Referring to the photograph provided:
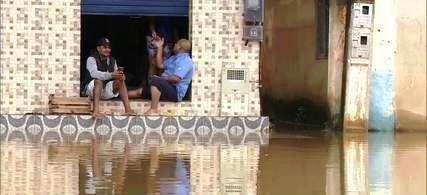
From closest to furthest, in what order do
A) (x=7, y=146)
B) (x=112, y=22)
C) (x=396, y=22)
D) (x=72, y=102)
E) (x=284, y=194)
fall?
(x=284, y=194)
(x=7, y=146)
(x=72, y=102)
(x=396, y=22)
(x=112, y=22)

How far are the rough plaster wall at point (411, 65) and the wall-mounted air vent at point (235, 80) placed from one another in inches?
103

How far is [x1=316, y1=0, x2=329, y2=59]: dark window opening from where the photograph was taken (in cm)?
1495

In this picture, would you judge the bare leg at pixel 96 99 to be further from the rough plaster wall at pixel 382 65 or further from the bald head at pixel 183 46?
the rough plaster wall at pixel 382 65

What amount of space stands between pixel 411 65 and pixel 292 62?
2714 mm

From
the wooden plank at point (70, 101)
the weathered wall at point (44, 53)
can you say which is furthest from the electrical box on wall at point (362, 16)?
the wooden plank at point (70, 101)

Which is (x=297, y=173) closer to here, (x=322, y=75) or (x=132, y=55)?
(x=322, y=75)

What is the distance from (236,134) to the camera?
13.0 metres

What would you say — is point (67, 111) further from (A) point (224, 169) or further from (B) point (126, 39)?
(A) point (224, 169)

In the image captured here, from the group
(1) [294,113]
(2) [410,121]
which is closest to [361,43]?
(2) [410,121]

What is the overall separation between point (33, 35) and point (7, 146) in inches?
121

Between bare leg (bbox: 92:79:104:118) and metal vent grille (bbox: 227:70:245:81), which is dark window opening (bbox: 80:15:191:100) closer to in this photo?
metal vent grille (bbox: 227:70:245:81)

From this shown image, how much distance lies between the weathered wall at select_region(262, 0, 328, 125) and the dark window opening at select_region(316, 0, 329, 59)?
14cm

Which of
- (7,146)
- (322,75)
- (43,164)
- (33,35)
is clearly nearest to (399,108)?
(322,75)

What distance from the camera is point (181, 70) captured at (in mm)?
13227
